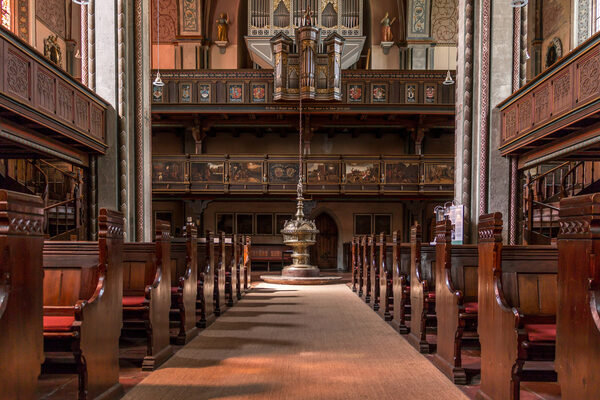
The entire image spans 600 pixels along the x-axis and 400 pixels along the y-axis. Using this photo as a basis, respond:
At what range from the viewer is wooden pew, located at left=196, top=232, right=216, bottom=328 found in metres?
5.82

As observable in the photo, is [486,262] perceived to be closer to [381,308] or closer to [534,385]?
[534,385]

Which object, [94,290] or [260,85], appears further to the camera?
[260,85]

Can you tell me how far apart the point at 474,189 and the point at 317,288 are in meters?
3.96

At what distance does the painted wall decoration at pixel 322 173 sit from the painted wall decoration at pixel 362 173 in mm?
345

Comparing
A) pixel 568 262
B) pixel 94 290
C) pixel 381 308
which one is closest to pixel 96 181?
pixel 381 308

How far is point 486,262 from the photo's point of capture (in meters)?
3.20

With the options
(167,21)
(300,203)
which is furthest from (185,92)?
(300,203)

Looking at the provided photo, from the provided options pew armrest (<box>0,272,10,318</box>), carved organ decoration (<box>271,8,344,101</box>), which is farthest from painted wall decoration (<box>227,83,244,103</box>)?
pew armrest (<box>0,272,10,318</box>)

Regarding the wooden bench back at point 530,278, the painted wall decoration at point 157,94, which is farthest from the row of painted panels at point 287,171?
the wooden bench back at point 530,278

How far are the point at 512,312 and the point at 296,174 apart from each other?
1299 centimetres

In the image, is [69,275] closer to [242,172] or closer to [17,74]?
[17,74]

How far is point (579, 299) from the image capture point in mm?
2035

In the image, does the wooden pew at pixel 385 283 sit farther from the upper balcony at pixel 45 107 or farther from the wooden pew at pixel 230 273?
the upper balcony at pixel 45 107

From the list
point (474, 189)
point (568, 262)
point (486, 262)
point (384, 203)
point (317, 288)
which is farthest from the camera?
point (384, 203)
